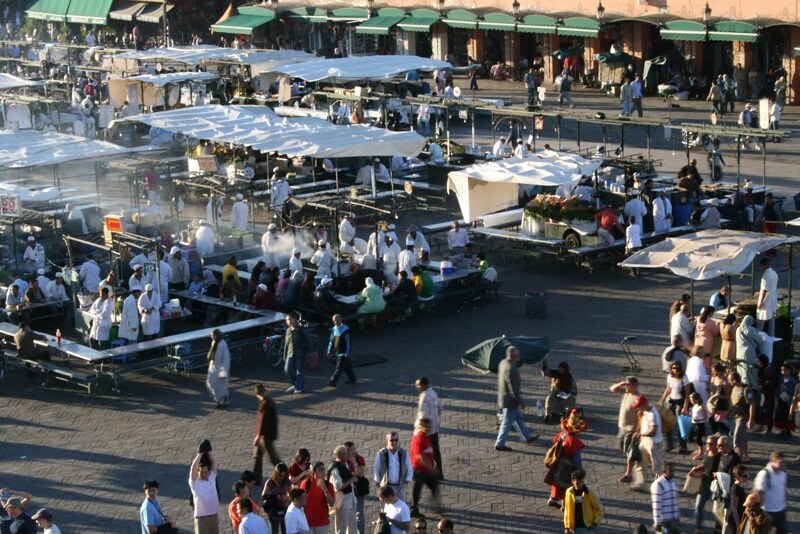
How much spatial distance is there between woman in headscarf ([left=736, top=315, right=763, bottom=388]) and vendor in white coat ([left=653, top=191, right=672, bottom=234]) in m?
8.96

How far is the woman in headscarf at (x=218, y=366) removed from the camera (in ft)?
65.4

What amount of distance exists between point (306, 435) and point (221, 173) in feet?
58.3

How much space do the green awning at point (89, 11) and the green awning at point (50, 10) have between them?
423 millimetres

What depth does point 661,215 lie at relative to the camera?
28.6 metres

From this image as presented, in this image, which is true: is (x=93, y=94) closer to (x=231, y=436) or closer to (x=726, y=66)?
(x=726, y=66)

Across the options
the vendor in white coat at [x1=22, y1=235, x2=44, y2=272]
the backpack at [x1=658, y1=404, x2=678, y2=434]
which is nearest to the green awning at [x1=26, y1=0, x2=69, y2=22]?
the vendor in white coat at [x1=22, y1=235, x2=44, y2=272]

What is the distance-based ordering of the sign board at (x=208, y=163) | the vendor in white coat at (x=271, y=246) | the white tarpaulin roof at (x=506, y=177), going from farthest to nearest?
1. the sign board at (x=208, y=163)
2. the white tarpaulin roof at (x=506, y=177)
3. the vendor in white coat at (x=271, y=246)

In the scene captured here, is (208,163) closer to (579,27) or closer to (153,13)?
(579,27)

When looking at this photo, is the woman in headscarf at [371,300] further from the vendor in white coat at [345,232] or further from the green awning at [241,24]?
the green awning at [241,24]

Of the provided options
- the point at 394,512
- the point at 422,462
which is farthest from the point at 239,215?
the point at 394,512

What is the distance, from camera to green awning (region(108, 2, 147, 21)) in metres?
71.2

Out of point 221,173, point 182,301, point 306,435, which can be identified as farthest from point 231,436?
point 221,173

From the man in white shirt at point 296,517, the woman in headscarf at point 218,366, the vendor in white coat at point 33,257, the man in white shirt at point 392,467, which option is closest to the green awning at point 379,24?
the vendor in white coat at point 33,257

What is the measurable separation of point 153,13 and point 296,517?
59.5 meters
